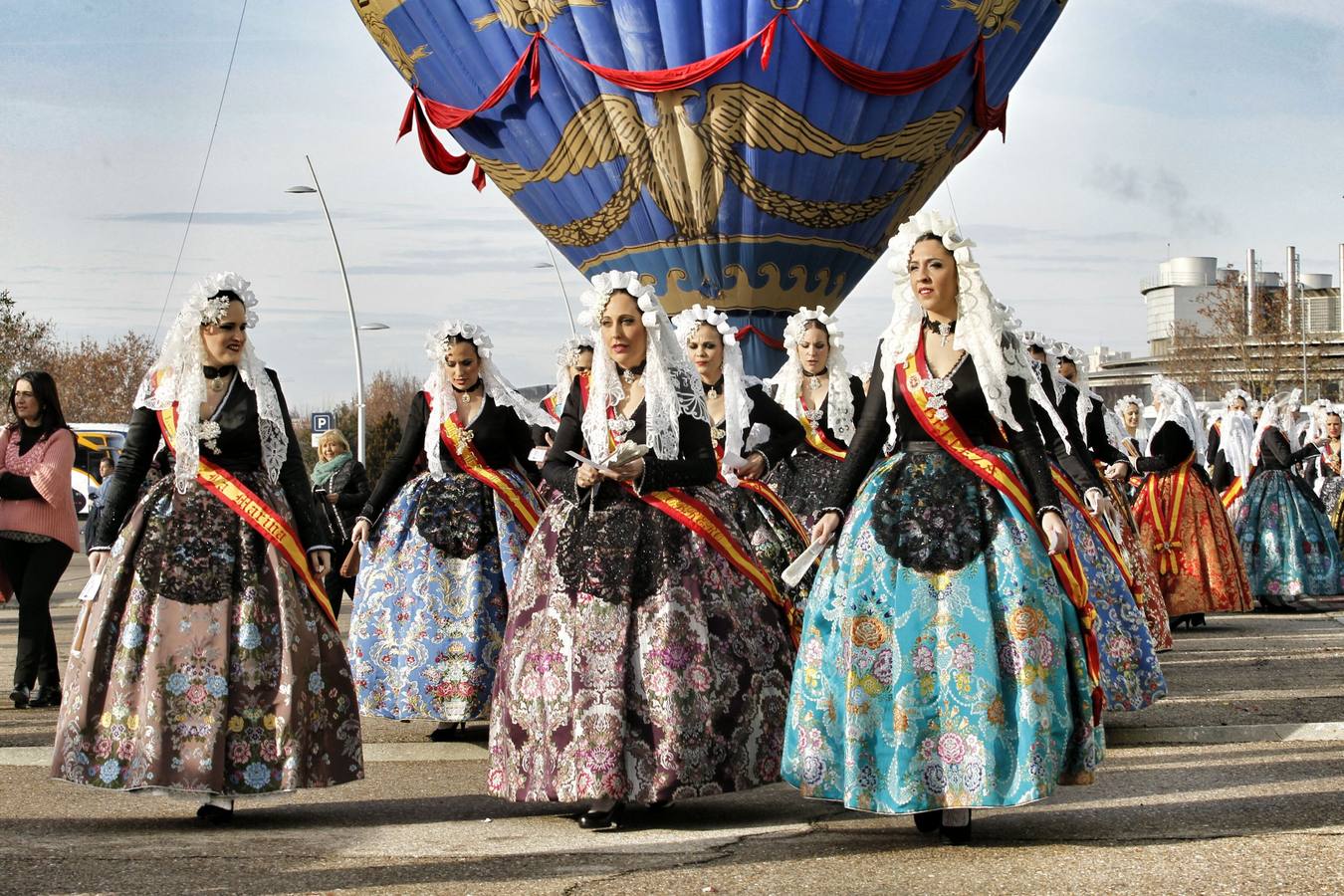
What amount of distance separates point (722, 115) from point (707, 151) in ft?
1.40

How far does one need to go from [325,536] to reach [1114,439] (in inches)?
387

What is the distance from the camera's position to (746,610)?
708 cm

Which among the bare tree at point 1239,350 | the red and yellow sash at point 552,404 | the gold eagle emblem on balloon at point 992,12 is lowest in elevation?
the red and yellow sash at point 552,404

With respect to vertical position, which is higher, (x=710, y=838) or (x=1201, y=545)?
(x=1201, y=545)

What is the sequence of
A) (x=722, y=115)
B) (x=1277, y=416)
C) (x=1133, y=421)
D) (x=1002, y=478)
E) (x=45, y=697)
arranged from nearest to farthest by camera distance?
(x=1002, y=478)
(x=45, y=697)
(x=1133, y=421)
(x=1277, y=416)
(x=722, y=115)

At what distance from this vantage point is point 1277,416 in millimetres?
20203

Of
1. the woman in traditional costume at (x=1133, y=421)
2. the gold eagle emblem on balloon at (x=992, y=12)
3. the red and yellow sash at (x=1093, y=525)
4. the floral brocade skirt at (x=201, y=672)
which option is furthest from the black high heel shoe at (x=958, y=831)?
the gold eagle emblem on balloon at (x=992, y=12)

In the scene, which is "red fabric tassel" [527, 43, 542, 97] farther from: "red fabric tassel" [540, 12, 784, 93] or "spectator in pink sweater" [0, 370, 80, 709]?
"spectator in pink sweater" [0, 370, 80, 709]

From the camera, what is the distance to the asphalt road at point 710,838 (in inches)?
225

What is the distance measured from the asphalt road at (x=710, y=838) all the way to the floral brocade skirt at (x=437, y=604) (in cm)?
46

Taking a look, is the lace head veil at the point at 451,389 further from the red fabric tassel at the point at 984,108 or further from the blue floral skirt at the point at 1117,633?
the red fabric tassel at the point at 984,108

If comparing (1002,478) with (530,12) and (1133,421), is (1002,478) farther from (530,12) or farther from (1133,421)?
(530,12)

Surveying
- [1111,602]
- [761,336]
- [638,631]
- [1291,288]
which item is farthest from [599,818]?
[1291,288]

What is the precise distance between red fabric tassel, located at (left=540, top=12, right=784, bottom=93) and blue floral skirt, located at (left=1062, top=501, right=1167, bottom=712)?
11.3m
